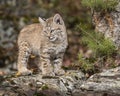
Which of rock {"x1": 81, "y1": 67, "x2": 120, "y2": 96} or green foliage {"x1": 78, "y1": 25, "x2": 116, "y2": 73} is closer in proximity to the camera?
rock {"x1": 81, "y1": 67, "x2": 120, "y2": 96}

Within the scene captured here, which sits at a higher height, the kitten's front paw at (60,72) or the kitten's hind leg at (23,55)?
the kitten's hind leg at (23,55)

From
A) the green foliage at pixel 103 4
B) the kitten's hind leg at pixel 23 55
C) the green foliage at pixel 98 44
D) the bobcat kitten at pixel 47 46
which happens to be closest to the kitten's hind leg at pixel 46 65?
the bobcat kitten at pixel 47 46

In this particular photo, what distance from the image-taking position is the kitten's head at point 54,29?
11.2 m

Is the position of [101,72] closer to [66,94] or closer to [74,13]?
[66,94]

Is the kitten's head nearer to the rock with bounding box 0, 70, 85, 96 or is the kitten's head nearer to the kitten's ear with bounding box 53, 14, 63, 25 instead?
the kitten's ear with bounding box 53, 14, 63, 25

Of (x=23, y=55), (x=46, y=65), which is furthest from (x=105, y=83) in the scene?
(x=23, y=55)

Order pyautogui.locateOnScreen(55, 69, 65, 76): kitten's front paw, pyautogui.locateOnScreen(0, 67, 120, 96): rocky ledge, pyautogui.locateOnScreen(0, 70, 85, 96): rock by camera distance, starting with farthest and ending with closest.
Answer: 1. pyautogui.locateOnScreen(55, 69, 65, 76): kitten's front paw
2. pyautogui.locateOnScreen(0, 70, 85, 96): rock
3. pyautogui.locateOnScreen(0, 67, 120, 96): rocky ledge

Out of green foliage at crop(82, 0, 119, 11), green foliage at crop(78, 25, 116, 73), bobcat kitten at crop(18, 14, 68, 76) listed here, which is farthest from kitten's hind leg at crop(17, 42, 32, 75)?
green foliage at crop(82, 0, 119, 11)

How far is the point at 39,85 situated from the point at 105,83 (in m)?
1.38

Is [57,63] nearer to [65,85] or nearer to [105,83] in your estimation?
[65,85]

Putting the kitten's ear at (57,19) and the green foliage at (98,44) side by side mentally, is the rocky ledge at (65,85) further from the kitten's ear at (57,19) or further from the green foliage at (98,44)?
the kitten's ear at (57,19)

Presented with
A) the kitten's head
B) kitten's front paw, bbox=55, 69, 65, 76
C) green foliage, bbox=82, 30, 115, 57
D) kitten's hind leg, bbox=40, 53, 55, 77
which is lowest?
kitten's front paw, bbox=55, 69, 65, 76

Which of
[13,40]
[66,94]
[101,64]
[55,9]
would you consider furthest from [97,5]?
[55,9]

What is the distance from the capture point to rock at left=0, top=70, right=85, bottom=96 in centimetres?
1027
